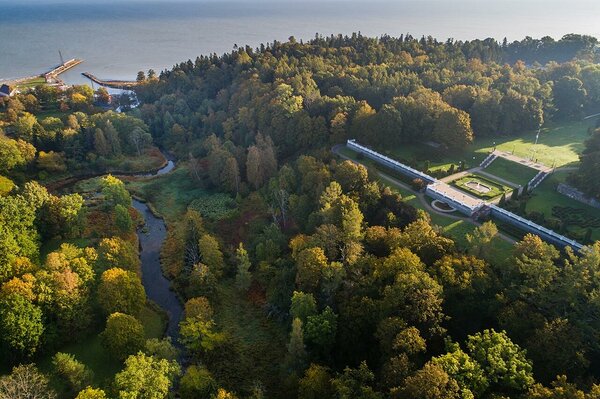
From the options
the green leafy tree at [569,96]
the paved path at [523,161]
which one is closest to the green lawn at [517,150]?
the paved path at [523,161]

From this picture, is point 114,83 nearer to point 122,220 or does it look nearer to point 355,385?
point 122,220

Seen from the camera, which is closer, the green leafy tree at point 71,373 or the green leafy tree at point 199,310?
the green leafy tree at point 71,373

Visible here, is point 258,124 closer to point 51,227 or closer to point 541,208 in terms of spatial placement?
point 51,227

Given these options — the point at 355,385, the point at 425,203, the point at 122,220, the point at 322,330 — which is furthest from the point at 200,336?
the point at 425,203

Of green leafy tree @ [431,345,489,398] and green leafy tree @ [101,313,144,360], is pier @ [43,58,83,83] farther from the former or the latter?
green leafy tree @ [431,345,489,398]

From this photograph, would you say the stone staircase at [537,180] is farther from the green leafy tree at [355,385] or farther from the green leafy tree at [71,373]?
the green leafy tree at [71,373]

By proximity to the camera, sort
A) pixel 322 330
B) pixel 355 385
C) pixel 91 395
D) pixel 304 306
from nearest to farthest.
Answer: pixel 355 385 < pixel 91 395 < pixel 322 330 < pixel 304 306

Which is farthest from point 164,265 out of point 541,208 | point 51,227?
point 541,208
